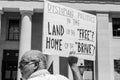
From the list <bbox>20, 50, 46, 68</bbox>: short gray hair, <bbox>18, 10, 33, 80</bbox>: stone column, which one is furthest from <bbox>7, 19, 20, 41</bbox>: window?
<bbox>20, 50, 46, 68</bbox>: short gray hair

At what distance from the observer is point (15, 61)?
31031mm

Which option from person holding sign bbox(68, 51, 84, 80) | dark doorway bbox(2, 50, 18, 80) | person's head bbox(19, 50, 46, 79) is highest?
person's head bbox(19, 50, 46, 79)

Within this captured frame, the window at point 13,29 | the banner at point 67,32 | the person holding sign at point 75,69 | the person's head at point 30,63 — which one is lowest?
the person holding sign at point 75,69

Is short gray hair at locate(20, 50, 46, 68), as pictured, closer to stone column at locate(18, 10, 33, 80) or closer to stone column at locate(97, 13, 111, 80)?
stone column at locate(18, 10, 33, 80)

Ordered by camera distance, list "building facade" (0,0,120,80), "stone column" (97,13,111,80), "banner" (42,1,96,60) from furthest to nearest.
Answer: "building facade" (0,0,120,80) → "stone column" (97,13,111,80) → "banner" (42,1,96,60)

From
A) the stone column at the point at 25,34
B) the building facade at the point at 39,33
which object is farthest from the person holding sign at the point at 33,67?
the stone column at the point at 25,34

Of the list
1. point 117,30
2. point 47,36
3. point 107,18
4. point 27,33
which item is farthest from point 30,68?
point 117,30

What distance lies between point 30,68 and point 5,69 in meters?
28.7

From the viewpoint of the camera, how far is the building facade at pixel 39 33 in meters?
27.8

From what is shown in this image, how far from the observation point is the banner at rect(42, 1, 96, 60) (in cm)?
616

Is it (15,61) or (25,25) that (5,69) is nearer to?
(15,61)

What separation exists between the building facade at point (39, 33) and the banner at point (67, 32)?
2020 cm

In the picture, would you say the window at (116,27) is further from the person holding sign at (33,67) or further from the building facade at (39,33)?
the person holding sign at (33,67)

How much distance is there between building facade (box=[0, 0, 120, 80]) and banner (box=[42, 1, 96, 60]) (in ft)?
66.3
